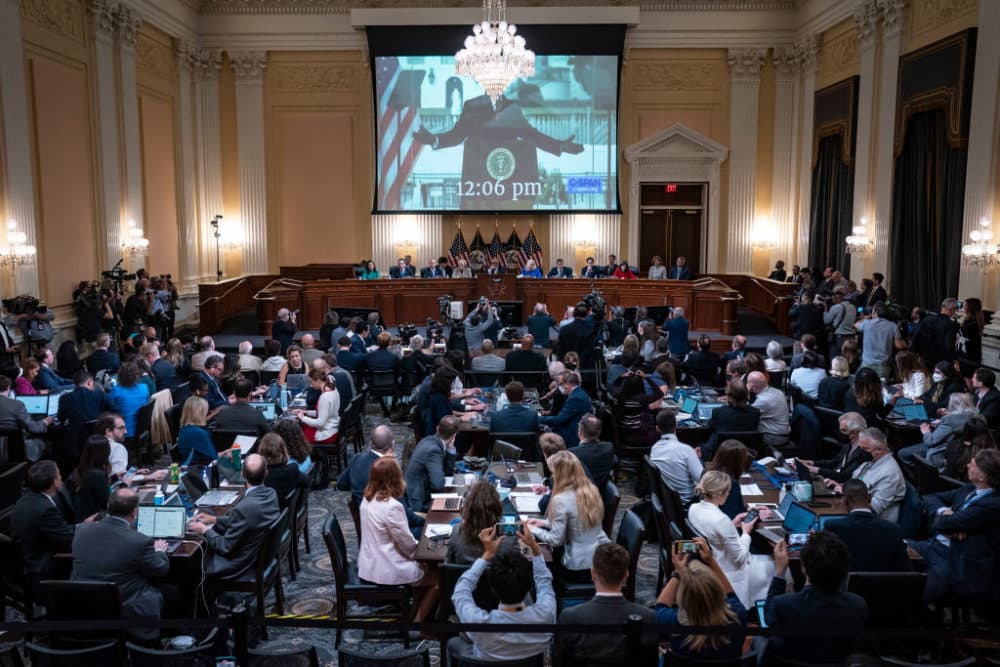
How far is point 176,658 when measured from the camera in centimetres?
404

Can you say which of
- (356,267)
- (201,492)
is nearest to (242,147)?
(356,267)

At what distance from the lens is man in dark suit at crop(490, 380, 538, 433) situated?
775 cm

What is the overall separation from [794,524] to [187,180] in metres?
17.1

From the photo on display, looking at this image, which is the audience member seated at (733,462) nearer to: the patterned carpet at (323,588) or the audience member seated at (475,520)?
the patterned carpet at (323,588)

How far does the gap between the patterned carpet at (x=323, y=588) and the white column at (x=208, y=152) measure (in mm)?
13151

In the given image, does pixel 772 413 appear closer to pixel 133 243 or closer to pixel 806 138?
pixel 133 243

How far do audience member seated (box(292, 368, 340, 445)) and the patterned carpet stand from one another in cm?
63

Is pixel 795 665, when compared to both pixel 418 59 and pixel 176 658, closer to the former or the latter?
pixel 176 658

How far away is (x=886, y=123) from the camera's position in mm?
15586

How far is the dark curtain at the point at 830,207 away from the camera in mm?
17391

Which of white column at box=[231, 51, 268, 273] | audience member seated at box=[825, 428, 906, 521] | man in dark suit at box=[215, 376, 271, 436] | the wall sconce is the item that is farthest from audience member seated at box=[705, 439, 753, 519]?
white column at box=[231, 51, 268, 273]

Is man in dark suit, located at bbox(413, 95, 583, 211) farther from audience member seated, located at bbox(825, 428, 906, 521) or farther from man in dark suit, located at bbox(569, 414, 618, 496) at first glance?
audience member seated, located at bbox(825, 428, 906, 521)

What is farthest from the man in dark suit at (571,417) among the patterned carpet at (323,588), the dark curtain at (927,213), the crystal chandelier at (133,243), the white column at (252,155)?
the white column at (252,155)

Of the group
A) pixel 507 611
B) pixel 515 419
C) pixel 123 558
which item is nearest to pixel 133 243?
pixel 515 419
